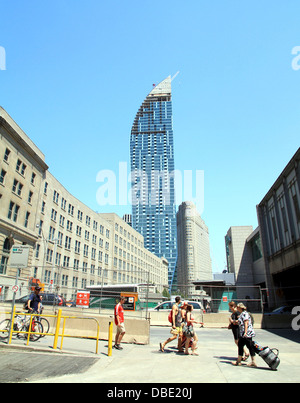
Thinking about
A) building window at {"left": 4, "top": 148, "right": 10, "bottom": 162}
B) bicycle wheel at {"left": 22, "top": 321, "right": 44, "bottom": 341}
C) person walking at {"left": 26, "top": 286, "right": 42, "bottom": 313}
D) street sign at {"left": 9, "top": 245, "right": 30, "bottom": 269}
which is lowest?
bicycle wheel at {"left": 22, "top": 321, "right": 44, "bottom": 341}

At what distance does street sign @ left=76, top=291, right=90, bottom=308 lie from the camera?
17.2 metres

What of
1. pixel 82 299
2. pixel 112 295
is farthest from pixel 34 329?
pixel 112 295

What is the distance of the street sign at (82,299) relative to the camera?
17.2 metres

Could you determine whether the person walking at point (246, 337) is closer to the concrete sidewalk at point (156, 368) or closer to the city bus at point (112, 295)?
the concrete sidewalk at point (156, 368)

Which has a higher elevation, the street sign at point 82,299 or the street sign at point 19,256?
the street sign at point 19,256

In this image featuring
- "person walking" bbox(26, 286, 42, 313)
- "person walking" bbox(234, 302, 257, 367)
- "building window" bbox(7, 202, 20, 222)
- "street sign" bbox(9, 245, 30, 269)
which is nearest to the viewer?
"person walking" bbox(234, 302, 257, 367)

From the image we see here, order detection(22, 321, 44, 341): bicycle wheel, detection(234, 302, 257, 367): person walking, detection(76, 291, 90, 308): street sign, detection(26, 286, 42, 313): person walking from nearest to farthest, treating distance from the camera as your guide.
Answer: detection(234, 302, 257, 367): person walking
detection(22, 321, 44, 341): bicycle wheel
detection(26, 286, 42, 313): person walking
detection(76, 291, 90, 308): street sign

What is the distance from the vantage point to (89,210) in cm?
6312

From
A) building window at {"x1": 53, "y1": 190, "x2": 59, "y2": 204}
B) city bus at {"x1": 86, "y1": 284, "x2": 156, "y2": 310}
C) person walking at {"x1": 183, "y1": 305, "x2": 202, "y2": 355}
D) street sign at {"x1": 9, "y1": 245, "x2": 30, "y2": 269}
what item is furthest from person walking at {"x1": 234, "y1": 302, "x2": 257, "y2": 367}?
building window at {"x1": 53, "y1": 190, "x2": 59, "y2": 204}

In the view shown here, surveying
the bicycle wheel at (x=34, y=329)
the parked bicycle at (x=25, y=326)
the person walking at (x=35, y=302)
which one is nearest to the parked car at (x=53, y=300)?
the person walking at (x=35, y=302)

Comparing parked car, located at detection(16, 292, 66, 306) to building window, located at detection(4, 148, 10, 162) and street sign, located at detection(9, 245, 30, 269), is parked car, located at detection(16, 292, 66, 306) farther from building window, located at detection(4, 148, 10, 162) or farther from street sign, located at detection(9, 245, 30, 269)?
building window, located at detection(4, 148, 10, 162)

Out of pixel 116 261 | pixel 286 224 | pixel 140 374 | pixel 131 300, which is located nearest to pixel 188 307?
pixel 140 374

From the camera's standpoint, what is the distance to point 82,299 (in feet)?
57.3

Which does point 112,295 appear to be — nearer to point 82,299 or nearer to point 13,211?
A: point 82,299
